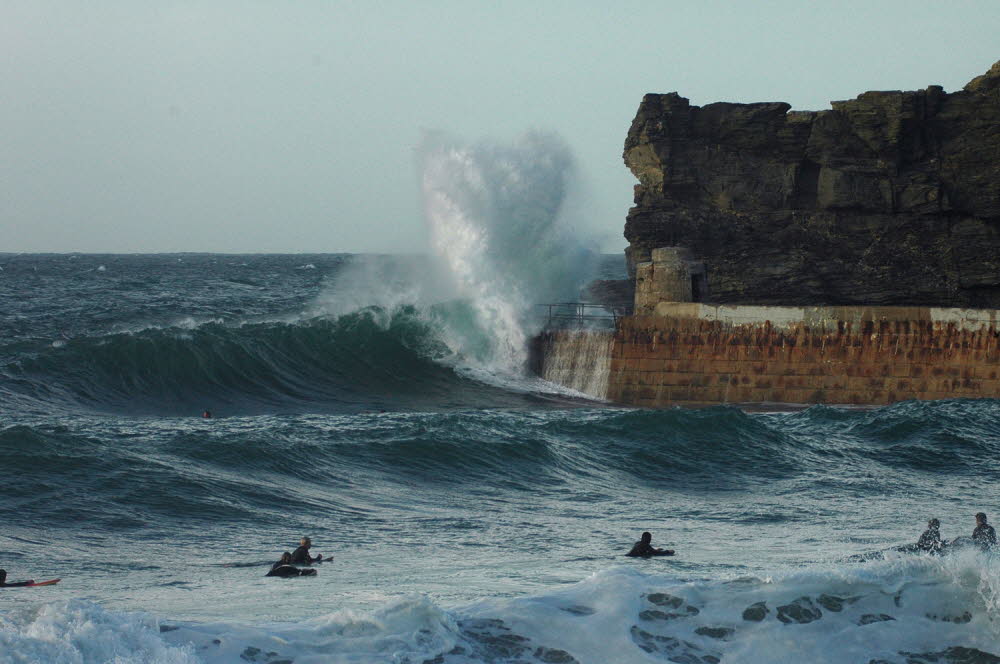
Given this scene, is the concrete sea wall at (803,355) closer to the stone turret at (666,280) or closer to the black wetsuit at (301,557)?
the stone turret at (666,280)

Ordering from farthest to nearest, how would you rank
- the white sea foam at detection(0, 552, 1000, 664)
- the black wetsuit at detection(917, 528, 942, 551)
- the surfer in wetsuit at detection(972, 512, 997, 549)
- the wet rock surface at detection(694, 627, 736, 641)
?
the black wetsuit at detection(917, 528, 942, 551)
the surfer in wetsuit at detection(972, 512, 997, 549)
the wet rock surface at detection(694, 627, 736, 641)
the white sea foam at detection(0, 552, 1000, 664)

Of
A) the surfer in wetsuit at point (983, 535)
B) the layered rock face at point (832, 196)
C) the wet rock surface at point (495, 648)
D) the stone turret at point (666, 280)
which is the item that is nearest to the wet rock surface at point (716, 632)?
the wet rock surface at point (495, 648)

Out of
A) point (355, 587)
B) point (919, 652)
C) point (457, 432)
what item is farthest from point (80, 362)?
point (919, 652)

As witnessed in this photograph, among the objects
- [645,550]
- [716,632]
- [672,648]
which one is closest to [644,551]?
[645,550]

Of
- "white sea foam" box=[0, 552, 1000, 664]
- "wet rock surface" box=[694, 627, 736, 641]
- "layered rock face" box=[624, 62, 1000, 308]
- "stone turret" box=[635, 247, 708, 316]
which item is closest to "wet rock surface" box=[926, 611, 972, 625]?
"white sea foam" box=[0, 552, 1000, 664]

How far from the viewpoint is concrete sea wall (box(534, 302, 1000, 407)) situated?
1706cm

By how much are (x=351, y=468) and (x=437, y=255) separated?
1303 cm

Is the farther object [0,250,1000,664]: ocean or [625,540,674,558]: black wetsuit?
[625,540,674,558]: black wetsuit

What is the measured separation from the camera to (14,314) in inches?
1246

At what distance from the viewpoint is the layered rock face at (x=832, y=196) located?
3103 centimetres

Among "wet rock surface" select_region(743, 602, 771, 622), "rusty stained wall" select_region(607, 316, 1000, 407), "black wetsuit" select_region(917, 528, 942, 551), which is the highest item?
"rusty stained wall" select_region(607, 316, 1000, 407)

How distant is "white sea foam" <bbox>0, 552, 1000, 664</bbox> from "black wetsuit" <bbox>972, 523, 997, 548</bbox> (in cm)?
63

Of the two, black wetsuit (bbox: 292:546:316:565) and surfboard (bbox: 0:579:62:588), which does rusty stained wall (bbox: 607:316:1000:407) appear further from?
surfboard (bbox: 0:579:62:588)

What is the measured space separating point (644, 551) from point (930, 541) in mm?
2161
